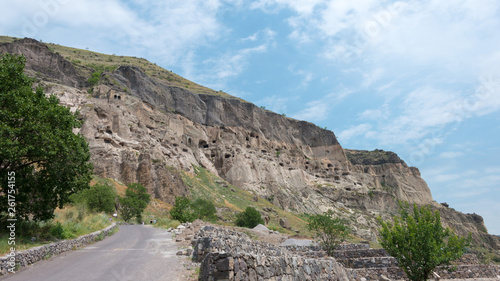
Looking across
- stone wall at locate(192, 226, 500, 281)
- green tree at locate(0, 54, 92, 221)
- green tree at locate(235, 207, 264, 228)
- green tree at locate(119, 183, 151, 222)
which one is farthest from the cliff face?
stone wall at locate(192, 226, 500, 281)

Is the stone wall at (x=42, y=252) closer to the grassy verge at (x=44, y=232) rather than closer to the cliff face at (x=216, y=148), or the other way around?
the grassy verge at (x=44, y=232)

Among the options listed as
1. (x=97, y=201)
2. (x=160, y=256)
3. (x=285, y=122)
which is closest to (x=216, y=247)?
(x=160, y=256)

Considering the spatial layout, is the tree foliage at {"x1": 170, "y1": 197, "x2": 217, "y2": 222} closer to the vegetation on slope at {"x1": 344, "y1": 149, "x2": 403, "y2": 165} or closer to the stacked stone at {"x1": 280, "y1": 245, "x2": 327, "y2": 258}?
the stacked stone at {"x1": 280, "y1": 245, "x2": 327, "y2": 258}

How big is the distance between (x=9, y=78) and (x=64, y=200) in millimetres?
6201

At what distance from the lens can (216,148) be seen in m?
80.8

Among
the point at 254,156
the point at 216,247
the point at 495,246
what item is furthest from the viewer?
the point at 495,246

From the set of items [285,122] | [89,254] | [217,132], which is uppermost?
[285,122]

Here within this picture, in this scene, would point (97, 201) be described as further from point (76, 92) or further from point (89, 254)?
point (76, 92)

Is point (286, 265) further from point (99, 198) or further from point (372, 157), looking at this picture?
point (372, 157)

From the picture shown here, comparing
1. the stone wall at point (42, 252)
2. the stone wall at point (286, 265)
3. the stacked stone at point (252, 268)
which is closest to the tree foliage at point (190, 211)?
the stone wall at point (286, 265)

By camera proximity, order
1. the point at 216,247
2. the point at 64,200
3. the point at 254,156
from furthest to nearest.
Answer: the point at 254,156
the point at 64,200
the point at 216,247

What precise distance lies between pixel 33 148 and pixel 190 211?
104ft

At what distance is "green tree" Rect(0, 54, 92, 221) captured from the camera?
13414mm

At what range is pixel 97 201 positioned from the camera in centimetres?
3566
